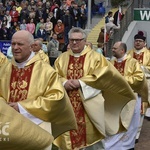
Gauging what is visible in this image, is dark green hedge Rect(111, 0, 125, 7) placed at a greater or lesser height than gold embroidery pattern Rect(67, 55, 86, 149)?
greater

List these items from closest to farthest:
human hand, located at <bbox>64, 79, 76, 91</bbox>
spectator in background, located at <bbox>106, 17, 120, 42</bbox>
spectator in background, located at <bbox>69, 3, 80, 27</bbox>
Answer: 1. human hand, located at <bbox>64, 79, 76, 91</bbox>
2. spectator in background, located at <bbox>106, 17, 120, 42</bbox>
3. spectator in background, located at <bbox>69, 3, 80, 27</bbox>

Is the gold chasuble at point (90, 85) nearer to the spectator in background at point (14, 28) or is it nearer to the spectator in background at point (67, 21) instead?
the spectator in background at point (67, 21)

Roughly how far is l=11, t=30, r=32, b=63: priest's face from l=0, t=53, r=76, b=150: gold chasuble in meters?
0.18

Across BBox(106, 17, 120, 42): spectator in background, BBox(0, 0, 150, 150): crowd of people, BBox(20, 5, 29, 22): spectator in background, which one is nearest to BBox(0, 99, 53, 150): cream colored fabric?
BBox(0, 0, 150, 150): crowd of people

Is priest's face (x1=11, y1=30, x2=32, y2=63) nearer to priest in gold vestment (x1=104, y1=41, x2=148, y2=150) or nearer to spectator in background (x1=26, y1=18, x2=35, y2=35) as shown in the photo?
priest in gold vestment (x1=104, y1=41, x2=148, y2=150)

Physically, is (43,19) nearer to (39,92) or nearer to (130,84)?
(130,84)

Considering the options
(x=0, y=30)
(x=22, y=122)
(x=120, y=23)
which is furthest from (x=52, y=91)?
(x=0, y=30)

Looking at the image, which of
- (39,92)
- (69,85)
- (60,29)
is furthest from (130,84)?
(60,29)

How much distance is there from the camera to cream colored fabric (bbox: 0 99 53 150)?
379 centimetres

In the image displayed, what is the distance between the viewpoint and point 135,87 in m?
8.22

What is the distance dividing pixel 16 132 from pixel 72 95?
2.82 metres

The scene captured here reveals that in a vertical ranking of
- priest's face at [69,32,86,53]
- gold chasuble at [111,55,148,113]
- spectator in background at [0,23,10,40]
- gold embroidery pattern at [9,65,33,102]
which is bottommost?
spectator in background at [0,23,10,40]

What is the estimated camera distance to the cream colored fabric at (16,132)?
3789 mm

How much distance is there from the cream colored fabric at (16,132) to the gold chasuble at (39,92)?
935 mm
